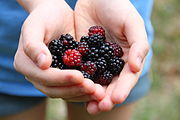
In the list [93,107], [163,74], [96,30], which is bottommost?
[163,74]

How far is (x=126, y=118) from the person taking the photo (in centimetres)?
149

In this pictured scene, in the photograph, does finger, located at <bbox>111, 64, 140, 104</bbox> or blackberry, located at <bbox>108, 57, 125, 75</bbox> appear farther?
blackberry, located at <bbox>108, 57, 125, 75</bbox>

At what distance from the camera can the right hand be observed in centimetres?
96

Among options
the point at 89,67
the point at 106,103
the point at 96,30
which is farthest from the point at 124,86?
the point at 96,30

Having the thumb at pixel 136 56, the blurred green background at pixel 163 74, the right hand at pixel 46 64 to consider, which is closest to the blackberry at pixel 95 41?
the right hand at pixel 46 64

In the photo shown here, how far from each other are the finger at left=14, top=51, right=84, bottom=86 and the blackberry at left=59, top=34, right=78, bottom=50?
16 centimetres

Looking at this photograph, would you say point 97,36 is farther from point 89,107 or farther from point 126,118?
point 126,118

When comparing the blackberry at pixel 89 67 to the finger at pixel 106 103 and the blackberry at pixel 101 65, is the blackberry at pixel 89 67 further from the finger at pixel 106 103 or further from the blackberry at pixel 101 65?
the finger at pixel 106 103

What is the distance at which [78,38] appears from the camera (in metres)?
1.32

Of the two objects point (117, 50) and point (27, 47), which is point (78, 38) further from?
point (27, 47)

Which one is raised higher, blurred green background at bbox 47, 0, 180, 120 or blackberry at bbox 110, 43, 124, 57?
blackberry at bbox 110, 43, 124, 57

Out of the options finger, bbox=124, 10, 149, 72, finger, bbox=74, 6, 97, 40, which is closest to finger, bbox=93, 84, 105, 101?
finger, bbox=124, 10, 149, 72

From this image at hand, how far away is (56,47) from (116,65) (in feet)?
0.65

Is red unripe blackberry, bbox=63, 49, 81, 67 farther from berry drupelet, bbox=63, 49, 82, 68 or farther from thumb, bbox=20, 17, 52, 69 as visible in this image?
thumb, bbox=20, 17, 52, 69
